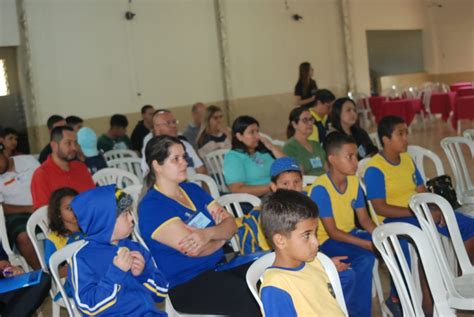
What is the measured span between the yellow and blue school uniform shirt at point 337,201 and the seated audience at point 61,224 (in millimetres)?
1244

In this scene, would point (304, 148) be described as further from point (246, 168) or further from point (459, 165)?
point (459, 165)

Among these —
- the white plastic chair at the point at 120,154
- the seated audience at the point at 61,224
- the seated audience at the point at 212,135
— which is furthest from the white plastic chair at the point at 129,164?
the seated audience at the point at 61,224

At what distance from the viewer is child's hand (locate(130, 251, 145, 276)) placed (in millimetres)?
2418

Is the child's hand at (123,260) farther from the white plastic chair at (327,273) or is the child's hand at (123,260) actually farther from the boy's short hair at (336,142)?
the boy's short hair at (336,142)

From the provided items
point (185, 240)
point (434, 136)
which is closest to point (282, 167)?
point (185, 240)

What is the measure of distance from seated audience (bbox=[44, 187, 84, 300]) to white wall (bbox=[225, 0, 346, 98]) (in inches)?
345

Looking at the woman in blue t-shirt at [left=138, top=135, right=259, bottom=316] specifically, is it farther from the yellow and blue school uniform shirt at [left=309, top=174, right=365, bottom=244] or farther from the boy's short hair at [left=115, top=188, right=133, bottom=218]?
the yellow and blue school uniform shirt at [left=309, top=174, right=365, bottom=244]

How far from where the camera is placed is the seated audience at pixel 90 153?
5.59 m

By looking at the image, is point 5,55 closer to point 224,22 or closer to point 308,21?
point 224,22

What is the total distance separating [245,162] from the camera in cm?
431

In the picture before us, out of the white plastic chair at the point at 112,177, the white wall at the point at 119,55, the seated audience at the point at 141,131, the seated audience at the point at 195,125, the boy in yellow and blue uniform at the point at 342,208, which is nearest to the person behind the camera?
the boy in yellow and blue uniform at the point at 342,208

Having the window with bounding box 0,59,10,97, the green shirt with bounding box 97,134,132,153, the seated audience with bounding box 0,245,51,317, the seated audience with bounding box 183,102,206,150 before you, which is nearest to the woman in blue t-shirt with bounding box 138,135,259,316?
A: the seated audience with bounding box 0,245,51,317

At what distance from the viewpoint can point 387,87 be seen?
16750 mm

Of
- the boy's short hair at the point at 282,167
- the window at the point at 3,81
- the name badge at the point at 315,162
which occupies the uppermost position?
the window at the point at 3,81
